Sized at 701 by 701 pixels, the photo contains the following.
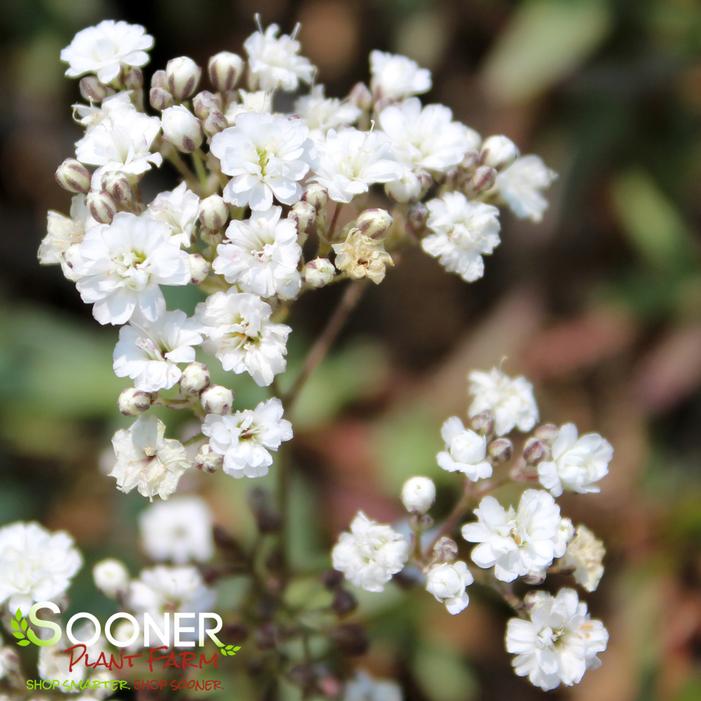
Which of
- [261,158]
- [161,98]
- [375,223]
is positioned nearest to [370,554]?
[375,223]

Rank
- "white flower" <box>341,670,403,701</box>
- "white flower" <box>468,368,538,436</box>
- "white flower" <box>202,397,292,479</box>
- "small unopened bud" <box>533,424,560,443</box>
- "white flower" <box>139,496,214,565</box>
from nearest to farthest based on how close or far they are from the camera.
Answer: "white flower" <box>202,397,292,479</box> < "small unopened bud" <box>533,424,560,443</box> < "white flower" <box>468,368,538,436</box> < "white flower" <box>341,670,403,701</box> < "white flower" <box>139,496,214,565</box>

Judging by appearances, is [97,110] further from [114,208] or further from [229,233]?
[229,233]

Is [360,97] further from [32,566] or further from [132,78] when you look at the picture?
[32,566]

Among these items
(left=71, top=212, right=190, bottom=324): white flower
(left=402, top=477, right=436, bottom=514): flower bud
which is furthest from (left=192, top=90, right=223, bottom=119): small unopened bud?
(left=402, top=477, right=436, bottom=514): flower bud

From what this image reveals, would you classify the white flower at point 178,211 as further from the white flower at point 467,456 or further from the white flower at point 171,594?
the white flower at point 171,594

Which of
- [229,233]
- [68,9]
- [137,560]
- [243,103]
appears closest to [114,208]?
[229,233]

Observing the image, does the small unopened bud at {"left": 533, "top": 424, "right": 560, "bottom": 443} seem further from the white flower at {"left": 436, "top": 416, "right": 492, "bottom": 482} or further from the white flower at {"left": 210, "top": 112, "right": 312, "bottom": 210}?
the white flower at {"left": 210, "top": 112, "right": 312, "bottom": 210}
